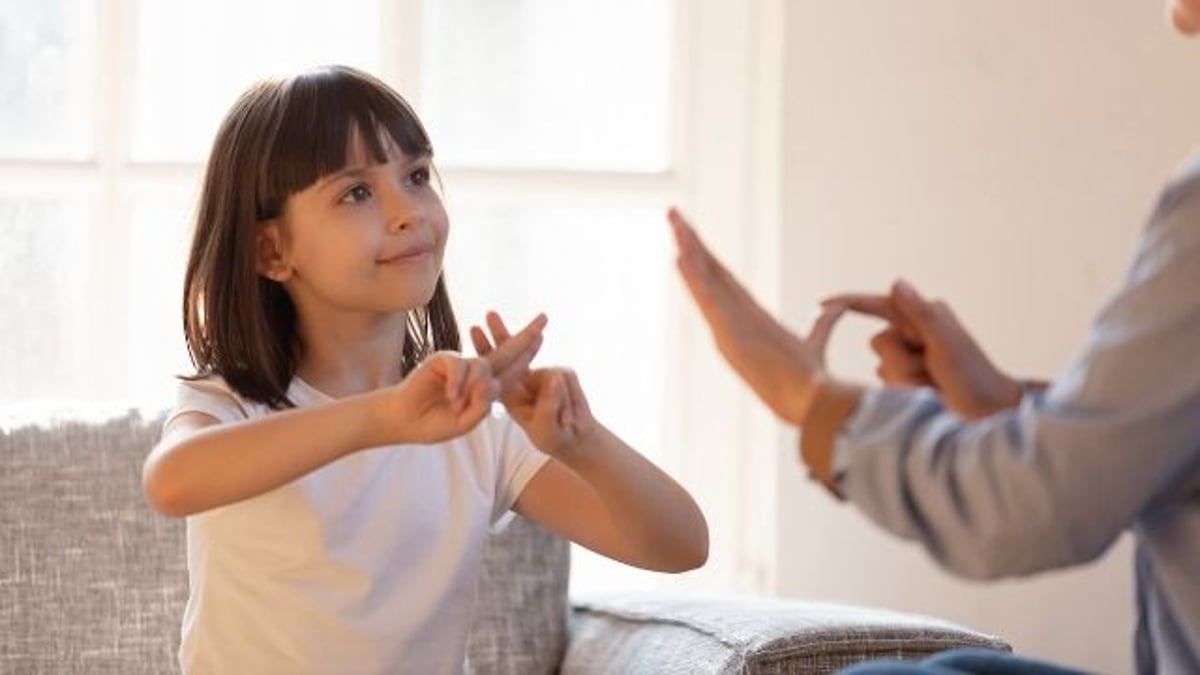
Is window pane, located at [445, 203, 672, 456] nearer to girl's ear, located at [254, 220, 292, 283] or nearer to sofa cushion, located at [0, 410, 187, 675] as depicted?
sofa cushion, located at [0, 410, 187, 675]

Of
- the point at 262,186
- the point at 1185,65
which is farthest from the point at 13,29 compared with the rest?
the point at 1185,65

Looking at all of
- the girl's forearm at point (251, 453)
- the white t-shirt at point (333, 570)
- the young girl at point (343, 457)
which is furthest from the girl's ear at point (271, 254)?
the girl's forearm at point (251, 453)

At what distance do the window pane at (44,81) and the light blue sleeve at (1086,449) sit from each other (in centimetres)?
179

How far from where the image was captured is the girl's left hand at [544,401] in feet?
6.09

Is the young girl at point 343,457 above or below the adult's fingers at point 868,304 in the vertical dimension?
below

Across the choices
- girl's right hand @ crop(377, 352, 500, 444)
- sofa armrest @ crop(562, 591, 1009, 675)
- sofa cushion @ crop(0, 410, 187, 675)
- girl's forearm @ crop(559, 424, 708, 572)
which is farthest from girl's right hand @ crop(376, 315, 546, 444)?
sofa cushion @ crop(0, 410, 187, 675)

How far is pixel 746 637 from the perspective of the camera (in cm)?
208

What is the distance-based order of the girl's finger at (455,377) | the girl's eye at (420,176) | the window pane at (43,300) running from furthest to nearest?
1. the window pane at (43,300)
2. the girl's eye at (420,176)
3. the girl's finger at (455,377)

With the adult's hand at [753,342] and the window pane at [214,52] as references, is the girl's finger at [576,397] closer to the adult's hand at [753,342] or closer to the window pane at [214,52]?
the adult's hand at [753,342]

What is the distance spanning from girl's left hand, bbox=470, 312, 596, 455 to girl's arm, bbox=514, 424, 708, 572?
4 centimetres

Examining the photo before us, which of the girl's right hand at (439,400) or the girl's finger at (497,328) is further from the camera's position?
the girl's finger at (497,328)

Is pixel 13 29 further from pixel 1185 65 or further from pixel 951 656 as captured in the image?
pixel 951 656

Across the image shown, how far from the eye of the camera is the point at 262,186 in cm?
206

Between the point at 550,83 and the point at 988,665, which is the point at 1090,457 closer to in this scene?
the point at 988,665
